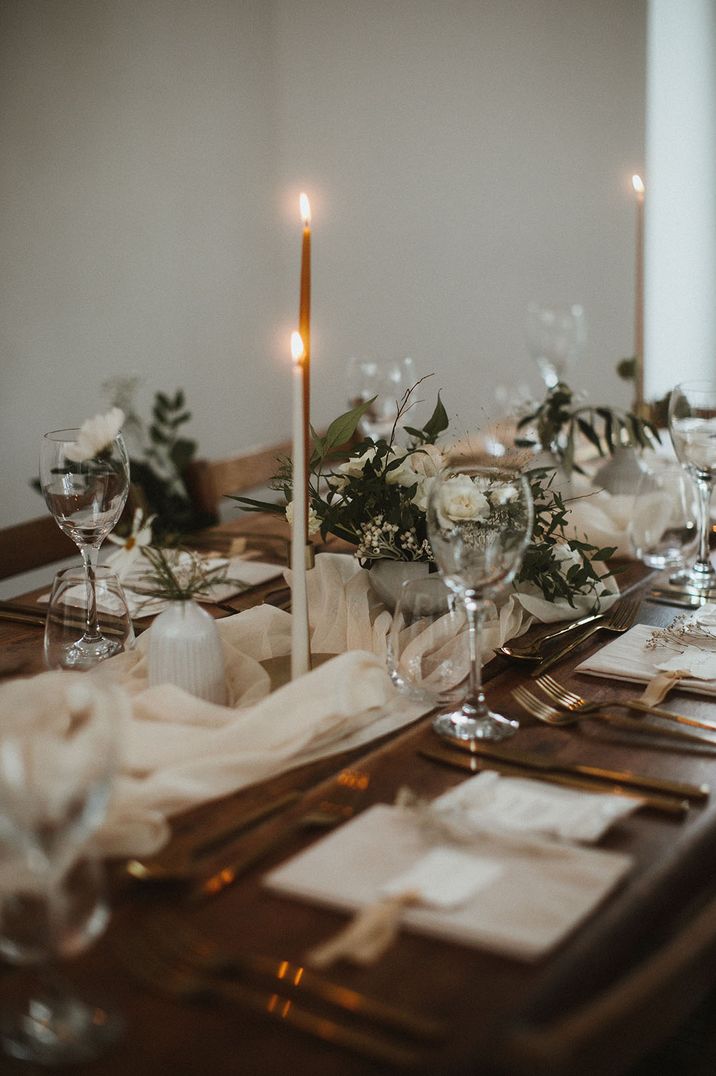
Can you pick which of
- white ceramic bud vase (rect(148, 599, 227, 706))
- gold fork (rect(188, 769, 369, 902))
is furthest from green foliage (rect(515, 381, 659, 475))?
gold fork (rect(188, 769, 369, 902))

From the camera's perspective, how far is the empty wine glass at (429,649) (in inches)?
45.5

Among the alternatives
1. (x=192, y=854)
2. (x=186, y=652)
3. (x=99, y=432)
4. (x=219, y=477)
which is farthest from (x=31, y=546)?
(x=192, y=854)

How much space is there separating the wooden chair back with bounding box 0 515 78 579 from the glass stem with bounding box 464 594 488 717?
1.14 m

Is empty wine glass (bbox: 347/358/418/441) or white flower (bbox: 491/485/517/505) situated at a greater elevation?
empty wine glass (bbox: 347/358/418/441)

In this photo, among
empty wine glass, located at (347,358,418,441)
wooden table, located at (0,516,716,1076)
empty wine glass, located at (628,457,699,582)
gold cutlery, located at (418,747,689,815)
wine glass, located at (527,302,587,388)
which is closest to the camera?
wooden table, located at (0,516,716,1076)

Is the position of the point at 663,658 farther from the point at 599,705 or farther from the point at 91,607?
the point at 91,607

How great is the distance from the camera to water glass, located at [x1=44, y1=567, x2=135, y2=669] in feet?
4.24

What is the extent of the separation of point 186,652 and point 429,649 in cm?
26

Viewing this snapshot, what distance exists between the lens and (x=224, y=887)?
816 mm

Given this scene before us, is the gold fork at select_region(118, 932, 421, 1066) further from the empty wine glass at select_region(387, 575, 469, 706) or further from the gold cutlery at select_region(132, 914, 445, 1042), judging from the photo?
the empty wine glass at select_region(387, 575, 469, 706)

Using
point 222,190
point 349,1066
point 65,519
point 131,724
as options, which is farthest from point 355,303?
point 349,1066

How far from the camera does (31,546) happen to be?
2.12 metres

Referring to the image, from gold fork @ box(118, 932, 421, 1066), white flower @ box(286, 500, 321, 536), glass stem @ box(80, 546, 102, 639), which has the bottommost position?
gold fork @ box(118, 932, 421, 1066)

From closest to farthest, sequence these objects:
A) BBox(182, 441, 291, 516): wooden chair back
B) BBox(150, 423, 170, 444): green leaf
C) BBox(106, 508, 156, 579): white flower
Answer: BBox(106, 508, 156, 579): white flower
BBox(182, 441, 291, 516): wooden chair back
BBox(150, 423, 170, 444): green leaf
